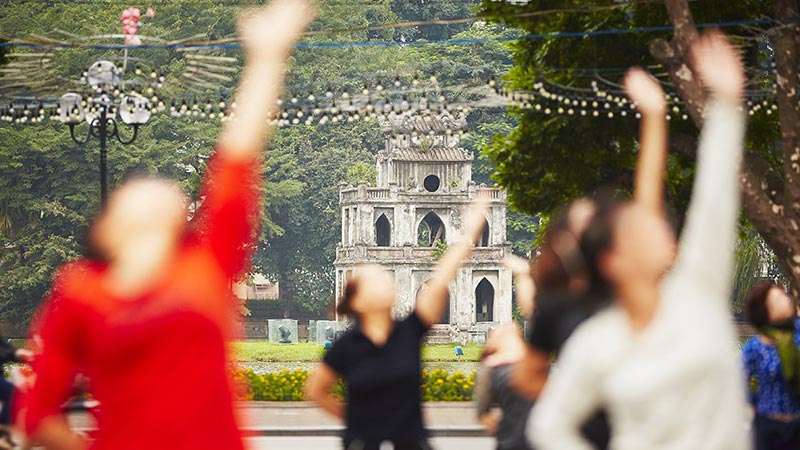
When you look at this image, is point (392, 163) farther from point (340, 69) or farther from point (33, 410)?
point (33, 410)

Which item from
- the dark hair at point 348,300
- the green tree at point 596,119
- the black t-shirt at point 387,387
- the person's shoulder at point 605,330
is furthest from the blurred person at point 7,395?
the green tree at point 596,119

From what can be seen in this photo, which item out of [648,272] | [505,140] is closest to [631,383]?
[648,272]

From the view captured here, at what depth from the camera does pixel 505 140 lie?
30.9 m

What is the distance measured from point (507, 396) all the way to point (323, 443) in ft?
41.2

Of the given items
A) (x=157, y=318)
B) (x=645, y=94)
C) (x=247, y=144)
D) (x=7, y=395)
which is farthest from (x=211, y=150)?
(x=157, y=318)

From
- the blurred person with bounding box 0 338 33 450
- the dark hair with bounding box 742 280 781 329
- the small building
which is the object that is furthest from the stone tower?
the dark hair with bounding box 742 280 781 329

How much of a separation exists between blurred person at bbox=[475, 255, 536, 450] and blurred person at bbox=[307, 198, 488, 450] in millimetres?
386

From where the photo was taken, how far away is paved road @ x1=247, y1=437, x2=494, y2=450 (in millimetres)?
20375

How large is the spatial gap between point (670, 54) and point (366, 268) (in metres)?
14.0

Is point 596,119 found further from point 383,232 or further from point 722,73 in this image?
point 383,232

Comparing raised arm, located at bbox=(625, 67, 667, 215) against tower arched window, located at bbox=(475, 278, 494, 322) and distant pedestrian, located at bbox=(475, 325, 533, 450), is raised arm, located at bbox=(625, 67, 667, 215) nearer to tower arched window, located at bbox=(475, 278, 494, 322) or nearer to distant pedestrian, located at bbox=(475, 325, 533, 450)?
distant pedestrian, located at bbox=(475, 325, 533, 450)

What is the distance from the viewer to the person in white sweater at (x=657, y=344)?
478cm

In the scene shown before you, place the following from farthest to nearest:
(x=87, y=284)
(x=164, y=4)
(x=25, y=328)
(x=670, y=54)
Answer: (x=164, y=4) → (x=25, y=328) → (x=670, y=54) → (x=87, y=284)

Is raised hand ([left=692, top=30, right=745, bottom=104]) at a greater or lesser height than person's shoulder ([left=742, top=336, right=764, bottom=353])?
greater
